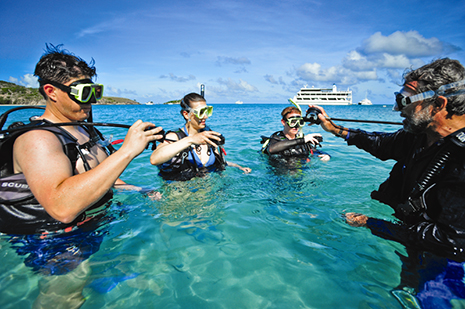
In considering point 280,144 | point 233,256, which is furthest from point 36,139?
point 280,144

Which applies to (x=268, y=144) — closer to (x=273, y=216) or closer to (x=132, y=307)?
(x=273, y=216)

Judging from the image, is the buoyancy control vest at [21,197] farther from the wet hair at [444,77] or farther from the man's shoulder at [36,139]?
the wet hair at [444,77]

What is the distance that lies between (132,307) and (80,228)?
3.92 feet

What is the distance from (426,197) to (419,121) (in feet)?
2.61

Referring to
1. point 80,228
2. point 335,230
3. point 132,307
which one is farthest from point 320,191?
point 80,228

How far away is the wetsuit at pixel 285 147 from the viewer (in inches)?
226

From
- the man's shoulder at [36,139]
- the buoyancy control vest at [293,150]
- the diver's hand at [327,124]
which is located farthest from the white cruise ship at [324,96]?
the man's shoulder at [36,139]

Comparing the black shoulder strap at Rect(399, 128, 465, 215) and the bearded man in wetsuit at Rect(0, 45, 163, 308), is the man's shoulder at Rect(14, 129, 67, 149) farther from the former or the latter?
the black shoulder strap at Rect(399, 128, 465, 215)

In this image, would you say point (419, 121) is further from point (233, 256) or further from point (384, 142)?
point (233, 256)

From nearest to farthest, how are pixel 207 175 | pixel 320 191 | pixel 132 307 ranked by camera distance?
pixel 132 307
pixel 320 191
pixel 207 175

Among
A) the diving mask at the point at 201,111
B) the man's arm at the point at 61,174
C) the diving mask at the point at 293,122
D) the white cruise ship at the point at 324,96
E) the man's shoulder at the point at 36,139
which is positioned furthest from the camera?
the white cruise ship at the point at 324,96

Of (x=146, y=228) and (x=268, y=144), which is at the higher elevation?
(x=268, y=144)

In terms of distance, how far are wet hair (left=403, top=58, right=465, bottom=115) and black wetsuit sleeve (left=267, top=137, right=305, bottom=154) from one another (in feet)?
10.3

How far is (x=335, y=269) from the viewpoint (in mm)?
2512
